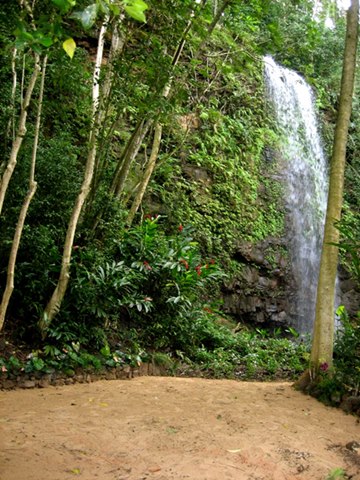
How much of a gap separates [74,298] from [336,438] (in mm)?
3401

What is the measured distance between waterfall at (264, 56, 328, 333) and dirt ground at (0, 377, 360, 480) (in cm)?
677

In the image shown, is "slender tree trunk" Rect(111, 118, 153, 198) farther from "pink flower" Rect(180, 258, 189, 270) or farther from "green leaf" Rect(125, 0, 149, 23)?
"green leaf" Rect(125, 0, 149, 23)

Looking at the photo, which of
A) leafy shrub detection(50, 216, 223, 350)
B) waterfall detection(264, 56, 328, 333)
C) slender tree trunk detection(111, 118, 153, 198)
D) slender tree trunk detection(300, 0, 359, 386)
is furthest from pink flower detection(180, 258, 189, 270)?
waterfall detection(264, 56, 328, 333)

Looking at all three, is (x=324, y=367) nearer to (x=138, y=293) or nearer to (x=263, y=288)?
(x=138, y=293)

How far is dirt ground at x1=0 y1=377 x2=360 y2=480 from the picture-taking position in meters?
2.80

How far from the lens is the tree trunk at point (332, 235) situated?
17.1 feet

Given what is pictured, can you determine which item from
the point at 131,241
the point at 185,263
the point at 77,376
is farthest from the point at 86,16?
the point at 185,263

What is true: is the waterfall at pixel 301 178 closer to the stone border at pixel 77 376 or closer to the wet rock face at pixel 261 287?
the wet rock face at pixel 261 287

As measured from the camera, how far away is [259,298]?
35.1 feet

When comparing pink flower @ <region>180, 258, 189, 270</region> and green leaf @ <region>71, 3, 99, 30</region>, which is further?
pink flower @ <region>180, 258, 189, 270</region>

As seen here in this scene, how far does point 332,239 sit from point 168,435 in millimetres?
3224

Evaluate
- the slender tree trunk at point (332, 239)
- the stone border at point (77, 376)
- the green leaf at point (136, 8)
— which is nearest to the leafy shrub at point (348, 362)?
the slender tree trunk at point (332, 239)

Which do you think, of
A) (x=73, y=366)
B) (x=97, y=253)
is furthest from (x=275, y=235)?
(x=73, y=366)

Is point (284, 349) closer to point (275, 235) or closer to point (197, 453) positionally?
point (275, 235)
